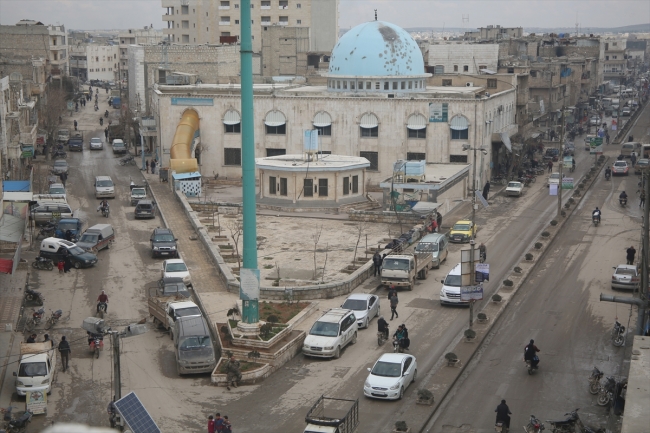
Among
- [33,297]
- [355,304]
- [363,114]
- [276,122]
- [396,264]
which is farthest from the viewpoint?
[276,122]

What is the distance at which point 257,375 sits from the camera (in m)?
30.5

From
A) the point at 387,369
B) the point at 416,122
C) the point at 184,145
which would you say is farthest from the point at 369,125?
the point at 387,369

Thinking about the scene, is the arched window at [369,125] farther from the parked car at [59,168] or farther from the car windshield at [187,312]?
the car windshield at [187,312]

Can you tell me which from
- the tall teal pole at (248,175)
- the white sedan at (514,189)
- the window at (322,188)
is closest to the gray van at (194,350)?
the tall teal pole at (248,175)

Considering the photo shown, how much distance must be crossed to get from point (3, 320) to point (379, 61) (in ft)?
132

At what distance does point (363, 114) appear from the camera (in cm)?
6850

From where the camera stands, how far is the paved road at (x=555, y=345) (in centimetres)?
2802

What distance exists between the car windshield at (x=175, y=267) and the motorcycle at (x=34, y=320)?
631 centimetres

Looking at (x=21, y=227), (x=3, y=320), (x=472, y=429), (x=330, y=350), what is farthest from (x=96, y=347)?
(x=472, y=429)

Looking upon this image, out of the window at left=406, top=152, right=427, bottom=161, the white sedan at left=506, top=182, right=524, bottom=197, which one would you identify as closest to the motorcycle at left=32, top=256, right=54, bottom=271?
the window at left=406, top=152, right=427, bottom=161

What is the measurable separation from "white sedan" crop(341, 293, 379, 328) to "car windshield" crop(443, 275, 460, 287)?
11.2 feet

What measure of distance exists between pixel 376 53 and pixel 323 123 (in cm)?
620

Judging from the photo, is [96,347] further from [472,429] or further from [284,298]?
[472,429]

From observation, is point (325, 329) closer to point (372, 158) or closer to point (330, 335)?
point (330, 335)
